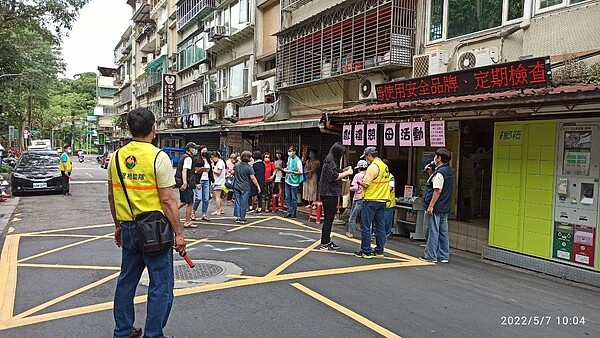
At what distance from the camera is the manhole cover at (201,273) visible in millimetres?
5980

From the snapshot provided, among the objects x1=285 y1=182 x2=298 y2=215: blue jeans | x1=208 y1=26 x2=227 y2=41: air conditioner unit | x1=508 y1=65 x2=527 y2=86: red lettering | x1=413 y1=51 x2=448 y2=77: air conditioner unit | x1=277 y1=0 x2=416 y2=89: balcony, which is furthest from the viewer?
x1=208 y1=26 x2=227 y2=41: air conditioner unit

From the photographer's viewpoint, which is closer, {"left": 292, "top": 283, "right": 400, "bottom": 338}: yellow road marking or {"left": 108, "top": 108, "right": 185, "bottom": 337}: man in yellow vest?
{"left": 108, "top": 108, "right": 185, "bottom": 337}: man in yellow vest

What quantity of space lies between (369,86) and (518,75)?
6055 millimetres

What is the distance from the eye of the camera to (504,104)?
7152 mm

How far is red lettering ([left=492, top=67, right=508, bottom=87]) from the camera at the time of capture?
7608 millimetres

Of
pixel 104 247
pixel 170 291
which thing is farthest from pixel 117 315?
pixel 104 247

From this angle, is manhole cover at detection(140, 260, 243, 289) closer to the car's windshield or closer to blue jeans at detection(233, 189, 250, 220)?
blue jeans at detection(233, 189, 250, 220)

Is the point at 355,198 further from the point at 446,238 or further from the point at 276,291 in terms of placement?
the point at 276,291

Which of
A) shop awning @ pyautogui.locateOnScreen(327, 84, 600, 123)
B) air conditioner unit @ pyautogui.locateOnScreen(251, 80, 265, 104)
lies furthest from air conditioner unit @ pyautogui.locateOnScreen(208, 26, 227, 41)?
shop awning @ pyautogui.locateOnScreen(327, 84, 600, 123)

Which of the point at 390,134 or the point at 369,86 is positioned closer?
the point at 390,134

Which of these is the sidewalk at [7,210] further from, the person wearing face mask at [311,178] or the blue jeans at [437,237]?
the blue jeans at [437,237]

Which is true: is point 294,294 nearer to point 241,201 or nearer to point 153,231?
point 153,231
